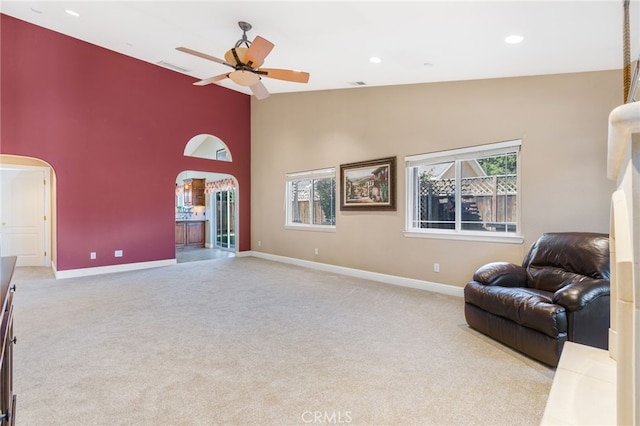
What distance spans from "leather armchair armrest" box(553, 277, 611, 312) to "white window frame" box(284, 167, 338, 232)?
159 inches

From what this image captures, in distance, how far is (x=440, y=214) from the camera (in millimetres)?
4699

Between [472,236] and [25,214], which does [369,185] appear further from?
[25,214]

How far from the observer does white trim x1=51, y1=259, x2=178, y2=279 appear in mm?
5582

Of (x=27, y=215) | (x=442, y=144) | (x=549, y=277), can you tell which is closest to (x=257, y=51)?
(x=442, y=144)

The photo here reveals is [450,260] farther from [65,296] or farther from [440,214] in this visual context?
[65,296]

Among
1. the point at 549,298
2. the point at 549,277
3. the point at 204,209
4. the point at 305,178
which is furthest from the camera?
the point at 204,209

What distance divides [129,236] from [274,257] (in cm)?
303

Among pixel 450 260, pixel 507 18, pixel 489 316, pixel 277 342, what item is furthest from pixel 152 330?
pixel 507 18

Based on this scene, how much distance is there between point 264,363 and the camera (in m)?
2.53

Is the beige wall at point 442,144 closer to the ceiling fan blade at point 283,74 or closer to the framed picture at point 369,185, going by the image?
the framed picture at point 369,185

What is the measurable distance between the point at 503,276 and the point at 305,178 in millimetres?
4449

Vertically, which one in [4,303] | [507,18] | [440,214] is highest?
[507,18]

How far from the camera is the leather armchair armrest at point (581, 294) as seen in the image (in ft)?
7.73

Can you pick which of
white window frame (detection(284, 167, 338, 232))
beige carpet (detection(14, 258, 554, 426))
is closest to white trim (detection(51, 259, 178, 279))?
beige carpet (detection(14, 258, 554, 426))
